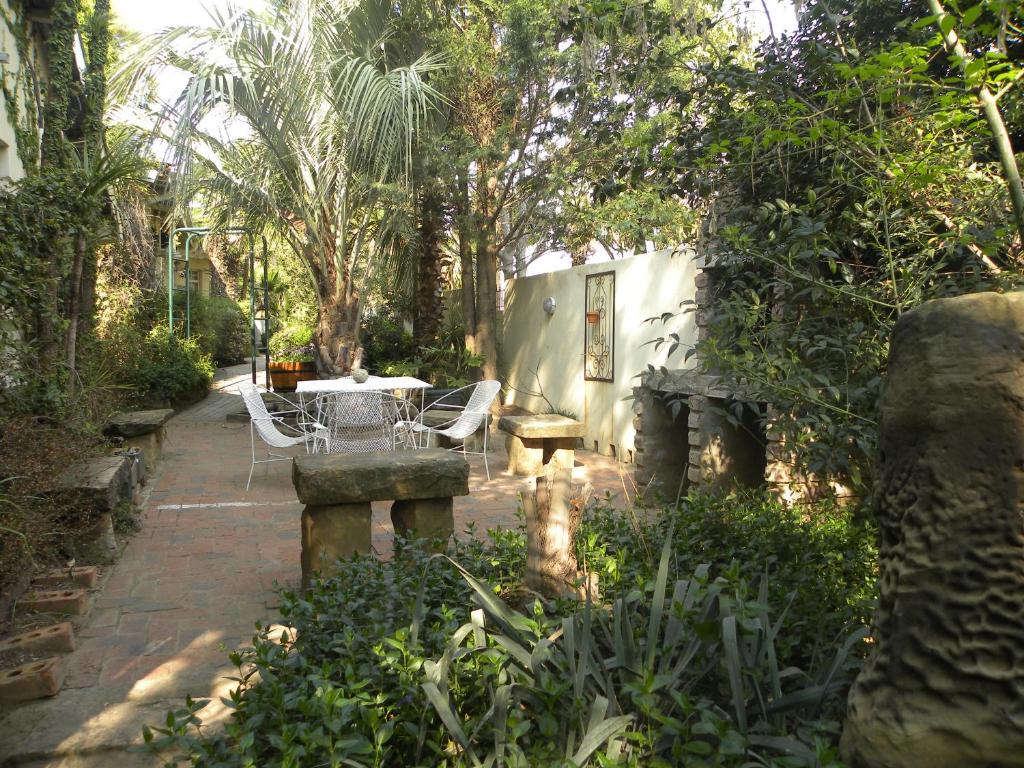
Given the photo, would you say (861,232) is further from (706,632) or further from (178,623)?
(178,623)

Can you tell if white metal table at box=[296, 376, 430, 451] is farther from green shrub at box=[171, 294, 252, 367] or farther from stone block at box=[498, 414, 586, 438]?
green shrub at box=[171, 294, 252, 367]

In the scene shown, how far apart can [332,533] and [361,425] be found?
4005 millimetres

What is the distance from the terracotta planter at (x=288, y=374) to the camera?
1439cm

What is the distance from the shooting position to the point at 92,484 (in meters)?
4.77

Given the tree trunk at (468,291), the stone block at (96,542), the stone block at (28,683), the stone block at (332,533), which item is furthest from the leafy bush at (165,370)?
the stone block at (28,683)

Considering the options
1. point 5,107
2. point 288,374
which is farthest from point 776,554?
point 288,374

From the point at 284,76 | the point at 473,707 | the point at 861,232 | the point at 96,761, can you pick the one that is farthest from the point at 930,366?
the point at 284,76

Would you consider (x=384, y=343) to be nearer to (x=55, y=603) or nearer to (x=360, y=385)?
(x=360, y=385)

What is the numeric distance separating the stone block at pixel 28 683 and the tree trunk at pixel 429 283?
10.3 meters

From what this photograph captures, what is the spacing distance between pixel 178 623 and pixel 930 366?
363 cm

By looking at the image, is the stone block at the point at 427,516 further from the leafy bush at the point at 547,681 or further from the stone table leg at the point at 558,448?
the stone table leg at the point at 558,448

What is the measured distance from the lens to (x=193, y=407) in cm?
1395

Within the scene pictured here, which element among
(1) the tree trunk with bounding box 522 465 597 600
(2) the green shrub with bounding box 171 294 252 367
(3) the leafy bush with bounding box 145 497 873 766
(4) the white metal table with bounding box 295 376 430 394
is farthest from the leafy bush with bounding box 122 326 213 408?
(3) the leafy bush with bounding box 145 497 873 766

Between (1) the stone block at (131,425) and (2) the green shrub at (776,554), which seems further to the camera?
(1) the stone block at (131,425)
